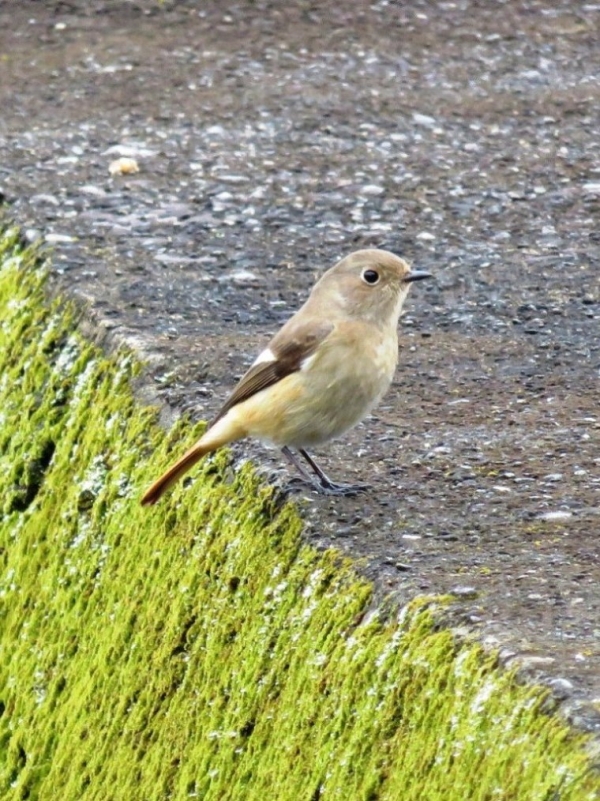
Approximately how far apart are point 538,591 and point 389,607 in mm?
322

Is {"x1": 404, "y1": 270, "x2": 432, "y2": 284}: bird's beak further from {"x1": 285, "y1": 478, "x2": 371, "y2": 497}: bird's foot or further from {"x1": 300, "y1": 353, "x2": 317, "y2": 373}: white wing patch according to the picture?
{"x1": 285, "y1": 478, "x2": 371, "y2": 497}: bird's foot

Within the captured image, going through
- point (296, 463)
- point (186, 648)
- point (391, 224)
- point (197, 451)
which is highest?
point (197, 451)

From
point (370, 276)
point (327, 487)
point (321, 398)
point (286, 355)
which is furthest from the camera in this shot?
point (370, 276)

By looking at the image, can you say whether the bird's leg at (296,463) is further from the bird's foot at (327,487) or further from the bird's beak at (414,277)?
the bird's beak at (414,277)

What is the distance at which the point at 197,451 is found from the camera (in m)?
4.23

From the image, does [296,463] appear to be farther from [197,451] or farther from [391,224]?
[391,224]

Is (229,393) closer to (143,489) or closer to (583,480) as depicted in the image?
(143,489)

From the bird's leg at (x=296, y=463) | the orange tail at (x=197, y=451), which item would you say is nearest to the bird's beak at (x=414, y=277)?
the bird's leg at (x=296, y=463)

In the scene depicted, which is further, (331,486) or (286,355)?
(286,355)

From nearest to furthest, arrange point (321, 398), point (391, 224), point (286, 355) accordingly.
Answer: point (321, 398) < point (286, 355) < point (391, 224)

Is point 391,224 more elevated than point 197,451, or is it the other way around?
point 197,451

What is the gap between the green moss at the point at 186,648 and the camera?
3137mm

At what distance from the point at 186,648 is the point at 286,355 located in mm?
854

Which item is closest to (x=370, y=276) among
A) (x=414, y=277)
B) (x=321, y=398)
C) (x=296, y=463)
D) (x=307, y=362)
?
(x=414, y=277)
